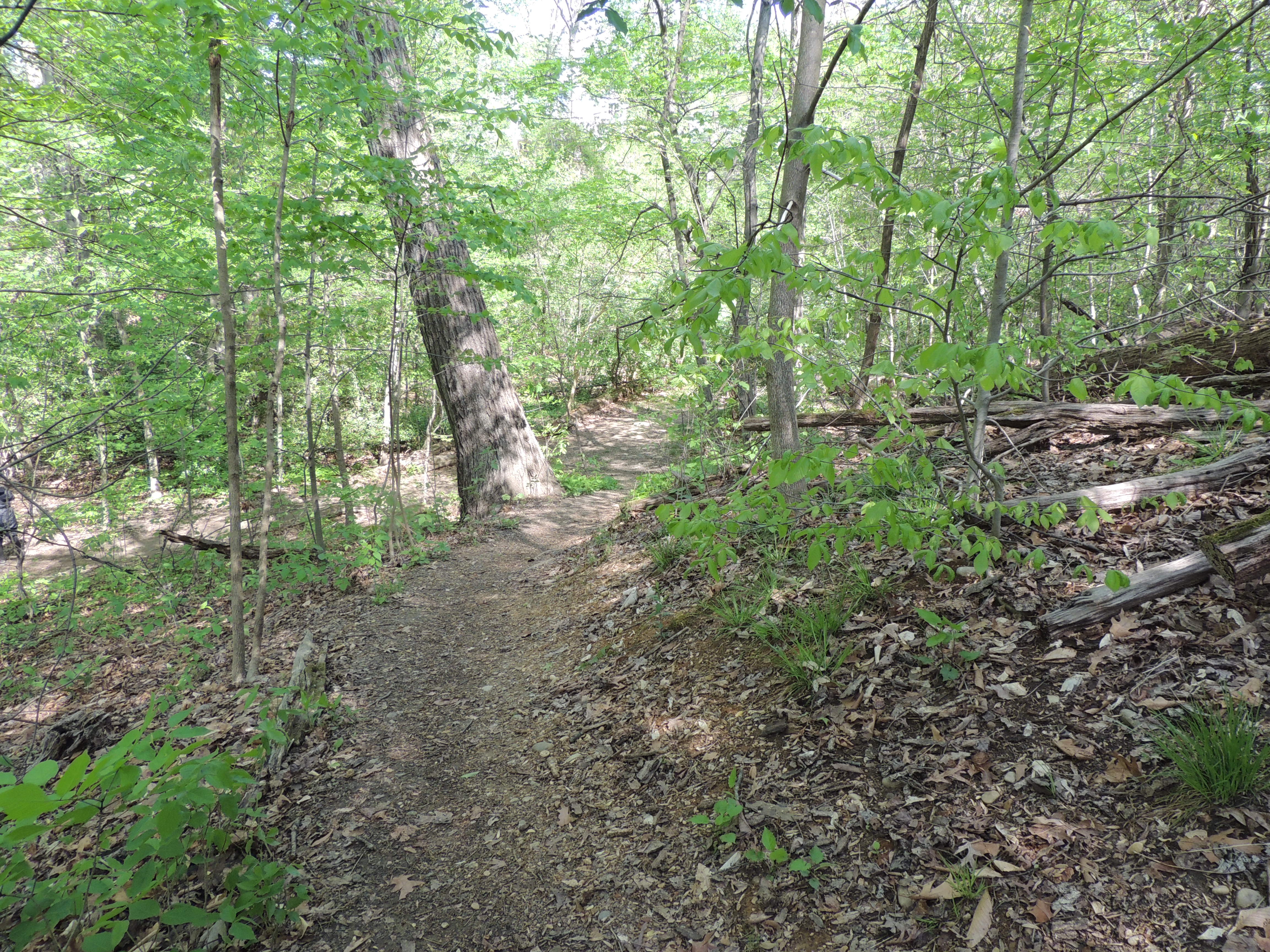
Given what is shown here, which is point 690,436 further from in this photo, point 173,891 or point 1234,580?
point 173,891

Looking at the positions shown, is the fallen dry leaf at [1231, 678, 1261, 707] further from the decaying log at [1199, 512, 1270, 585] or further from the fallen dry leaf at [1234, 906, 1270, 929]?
the fallen dry leaf at [1234, 906, 1270, 929]

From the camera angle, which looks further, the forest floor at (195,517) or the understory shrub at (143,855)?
the forest floor at (195,517)

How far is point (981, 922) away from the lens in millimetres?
1993

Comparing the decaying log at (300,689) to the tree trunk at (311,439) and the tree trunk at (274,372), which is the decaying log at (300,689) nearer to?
the tree trunk at (274,372)

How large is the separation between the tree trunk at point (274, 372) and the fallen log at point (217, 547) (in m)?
2.56

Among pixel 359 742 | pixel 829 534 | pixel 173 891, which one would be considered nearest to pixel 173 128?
pixel 359 742

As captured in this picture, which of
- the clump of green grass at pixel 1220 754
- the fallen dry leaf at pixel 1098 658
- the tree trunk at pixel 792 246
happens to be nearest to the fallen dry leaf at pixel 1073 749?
the clump of green grass at pixel 1220 754

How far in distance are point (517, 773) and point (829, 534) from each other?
7.57ft

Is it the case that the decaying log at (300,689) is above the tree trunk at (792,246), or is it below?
below

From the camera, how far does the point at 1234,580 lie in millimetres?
2688

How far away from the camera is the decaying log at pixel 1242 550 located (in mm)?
2664

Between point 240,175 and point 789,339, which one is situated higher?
point 240,175

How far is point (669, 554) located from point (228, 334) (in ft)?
12.2

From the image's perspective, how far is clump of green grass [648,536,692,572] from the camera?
545 cm
